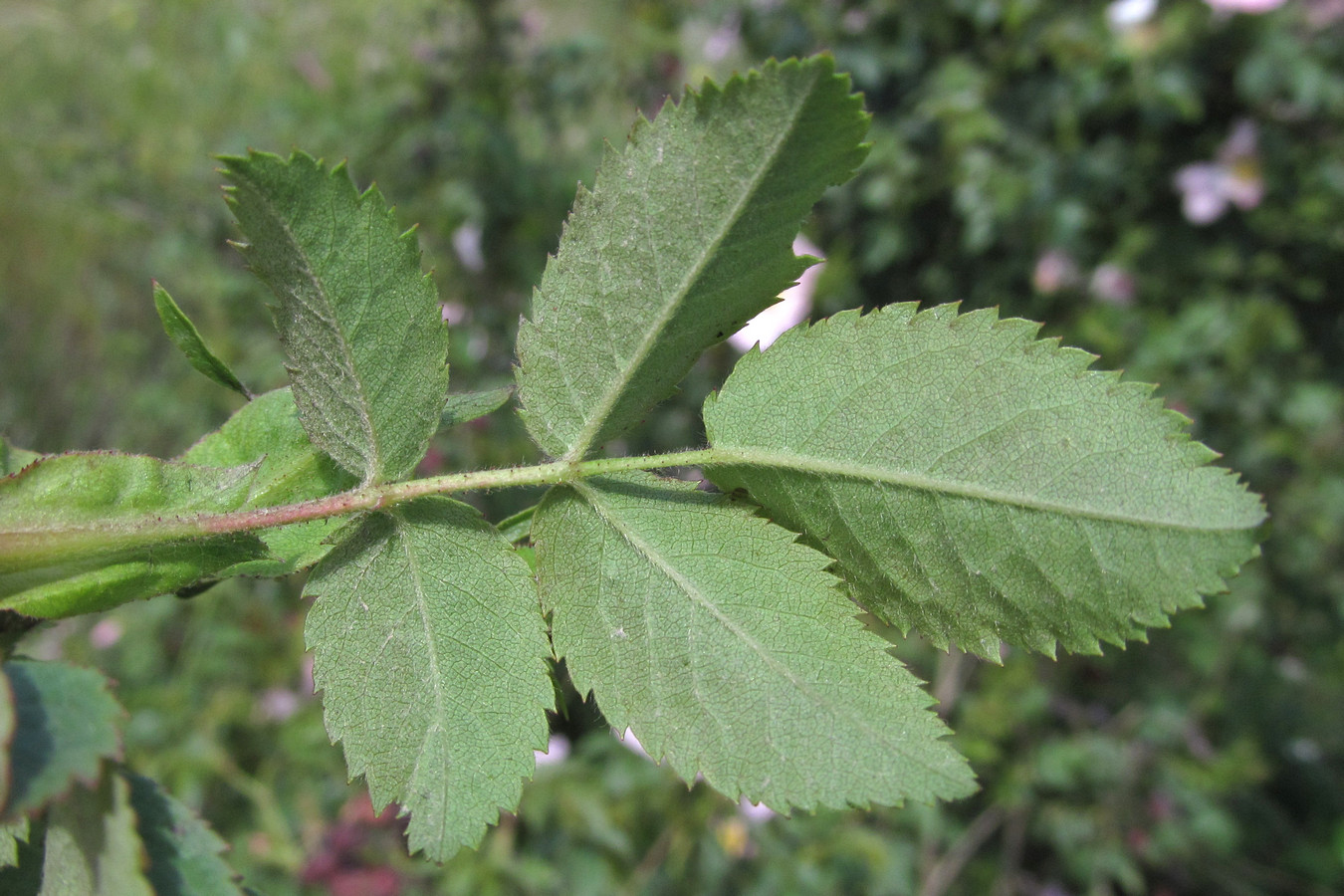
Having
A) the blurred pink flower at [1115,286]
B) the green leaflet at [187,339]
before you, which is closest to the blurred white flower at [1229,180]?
the blurred pink flower at [1115,286]

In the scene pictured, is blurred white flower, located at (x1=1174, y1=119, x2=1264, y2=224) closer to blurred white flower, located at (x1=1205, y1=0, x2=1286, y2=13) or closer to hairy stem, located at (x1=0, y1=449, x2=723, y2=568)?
blurred white flower, located at (x1=1205, y1=0, x2=1286, y2=13)

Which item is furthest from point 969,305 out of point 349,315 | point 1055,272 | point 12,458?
point 12,458

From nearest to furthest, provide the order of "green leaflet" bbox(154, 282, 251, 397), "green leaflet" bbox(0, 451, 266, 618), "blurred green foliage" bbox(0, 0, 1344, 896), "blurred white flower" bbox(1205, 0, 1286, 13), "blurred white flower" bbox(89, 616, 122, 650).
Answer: "green leaflet" bbox(0, 451, 266, 618) < "green leaflet" bbox(154, 282, 251, 397) < "blurred white flower" bbox(1205, 0, 1286, 13) < "blurred green foliage" bbox(0, 0, 1344, 896) < "blurred white flower" bbox(89, 616, 122, 650)

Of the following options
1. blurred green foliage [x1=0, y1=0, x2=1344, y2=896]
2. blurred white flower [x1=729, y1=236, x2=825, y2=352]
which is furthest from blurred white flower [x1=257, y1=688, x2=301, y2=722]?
blurred white flower [x1=729, y1=236, x2=825, y2=352]

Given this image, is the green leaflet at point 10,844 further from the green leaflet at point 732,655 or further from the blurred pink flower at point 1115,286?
the blurred pink flower at point 1115,286

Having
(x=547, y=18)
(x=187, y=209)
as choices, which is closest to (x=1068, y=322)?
(x=187, y=209)

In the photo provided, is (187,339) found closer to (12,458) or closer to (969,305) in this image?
(12,458)
